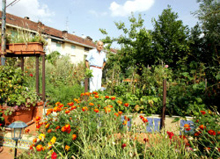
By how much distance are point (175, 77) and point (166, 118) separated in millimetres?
1934

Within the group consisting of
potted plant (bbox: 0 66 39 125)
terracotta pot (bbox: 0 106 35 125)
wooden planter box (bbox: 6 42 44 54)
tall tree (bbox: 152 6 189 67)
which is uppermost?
tall tree (bbox: 152 6 189 67)

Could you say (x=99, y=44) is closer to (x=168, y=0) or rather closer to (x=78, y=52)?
(x=168, y=0)

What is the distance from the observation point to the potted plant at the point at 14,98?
2.80 metres

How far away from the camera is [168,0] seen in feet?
15.5

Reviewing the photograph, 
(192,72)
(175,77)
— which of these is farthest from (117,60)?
(192,72)

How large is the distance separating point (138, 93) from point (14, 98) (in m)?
2.58

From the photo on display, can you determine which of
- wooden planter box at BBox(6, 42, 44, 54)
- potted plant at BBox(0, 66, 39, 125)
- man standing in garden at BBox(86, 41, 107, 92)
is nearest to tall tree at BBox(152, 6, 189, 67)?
man standing in garden at BBox(86, 41, 107, 92)

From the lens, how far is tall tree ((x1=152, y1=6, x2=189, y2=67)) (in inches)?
181

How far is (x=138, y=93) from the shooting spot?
3.46m

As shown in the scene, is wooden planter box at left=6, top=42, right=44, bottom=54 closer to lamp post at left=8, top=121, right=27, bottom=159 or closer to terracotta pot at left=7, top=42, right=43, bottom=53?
terracotta pot at left=7, top=42, right=43, bottom=53

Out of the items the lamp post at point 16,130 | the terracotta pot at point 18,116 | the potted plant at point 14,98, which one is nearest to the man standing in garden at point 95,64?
the potted plant at point 14,98

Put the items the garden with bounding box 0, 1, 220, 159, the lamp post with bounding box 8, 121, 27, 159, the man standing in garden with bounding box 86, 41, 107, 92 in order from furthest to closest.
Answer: the man standing in garden with bounding box 86, 41, 107, 92 → the lamp post with bounding box 8, 121, 27, 159 → the garden with bounding box 0, 1, 220, 159

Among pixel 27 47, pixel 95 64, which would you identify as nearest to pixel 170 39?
pixel 95 64

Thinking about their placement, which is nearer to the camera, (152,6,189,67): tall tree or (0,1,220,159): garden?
(0,1,220,159): garden
